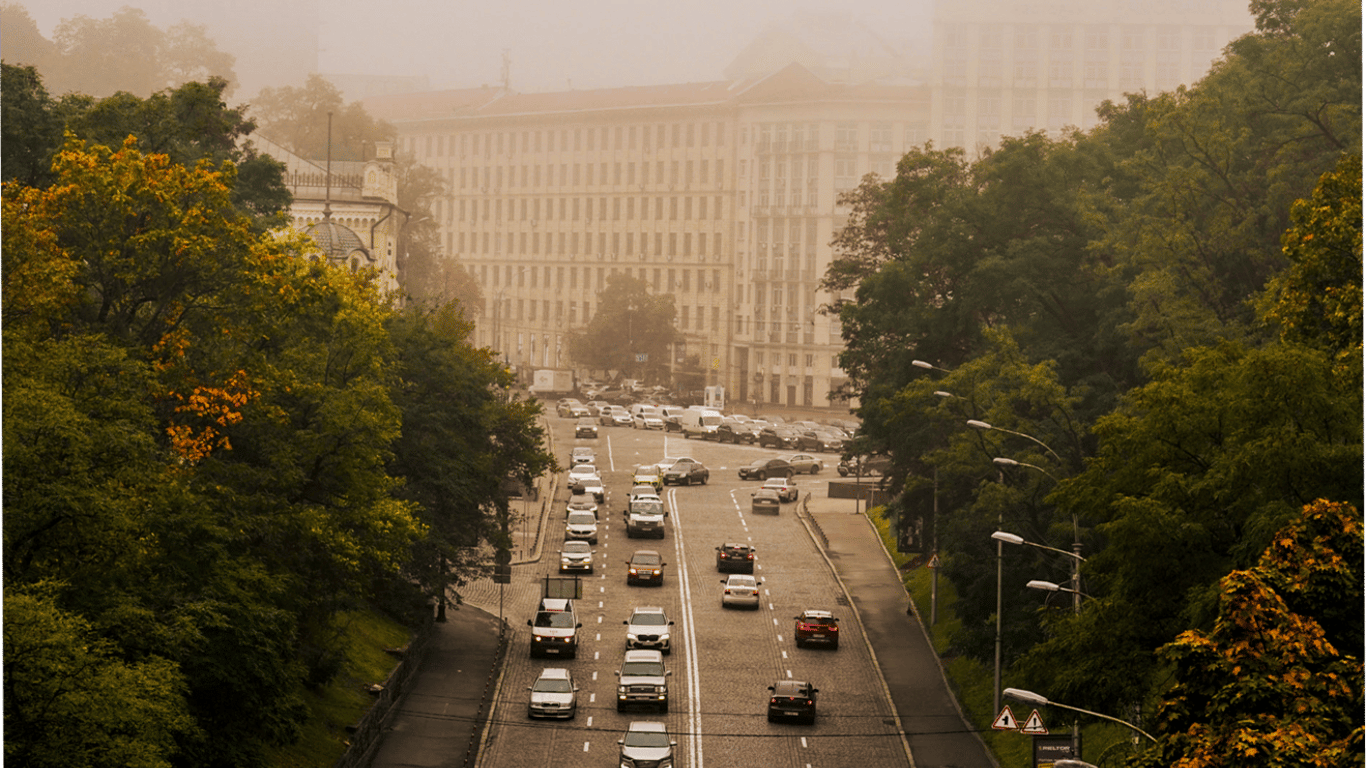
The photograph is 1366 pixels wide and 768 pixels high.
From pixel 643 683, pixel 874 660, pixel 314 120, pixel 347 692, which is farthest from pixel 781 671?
pixel 314 120

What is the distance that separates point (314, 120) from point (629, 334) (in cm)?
4022

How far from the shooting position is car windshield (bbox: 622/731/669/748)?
41125 millimetres

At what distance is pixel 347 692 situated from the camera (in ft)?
151

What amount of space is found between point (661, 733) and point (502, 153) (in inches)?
6273

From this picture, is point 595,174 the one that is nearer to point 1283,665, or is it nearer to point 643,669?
point 643,669

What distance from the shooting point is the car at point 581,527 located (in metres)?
73.1

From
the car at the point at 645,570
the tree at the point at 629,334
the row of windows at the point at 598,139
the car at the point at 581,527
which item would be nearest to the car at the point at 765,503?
the car at the point at 581,527

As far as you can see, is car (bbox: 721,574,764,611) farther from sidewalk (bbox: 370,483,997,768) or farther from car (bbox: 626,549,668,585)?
car (bbox: 626,549,668,585)

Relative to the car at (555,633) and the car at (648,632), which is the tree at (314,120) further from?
the car at (648,632)

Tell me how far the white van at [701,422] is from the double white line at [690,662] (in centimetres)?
3653

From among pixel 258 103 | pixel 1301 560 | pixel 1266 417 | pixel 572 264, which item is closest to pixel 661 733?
pixel 1266 417

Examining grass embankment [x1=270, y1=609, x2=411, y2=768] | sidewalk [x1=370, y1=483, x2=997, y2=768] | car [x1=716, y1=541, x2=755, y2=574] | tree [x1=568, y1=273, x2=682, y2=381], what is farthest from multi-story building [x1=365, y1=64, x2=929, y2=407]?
grass embankment [x1=270, y1=609, x2=411, y2=768]

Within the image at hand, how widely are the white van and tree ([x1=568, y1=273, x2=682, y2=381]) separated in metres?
29.6

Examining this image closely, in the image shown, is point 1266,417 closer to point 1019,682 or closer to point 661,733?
point 1019,682
